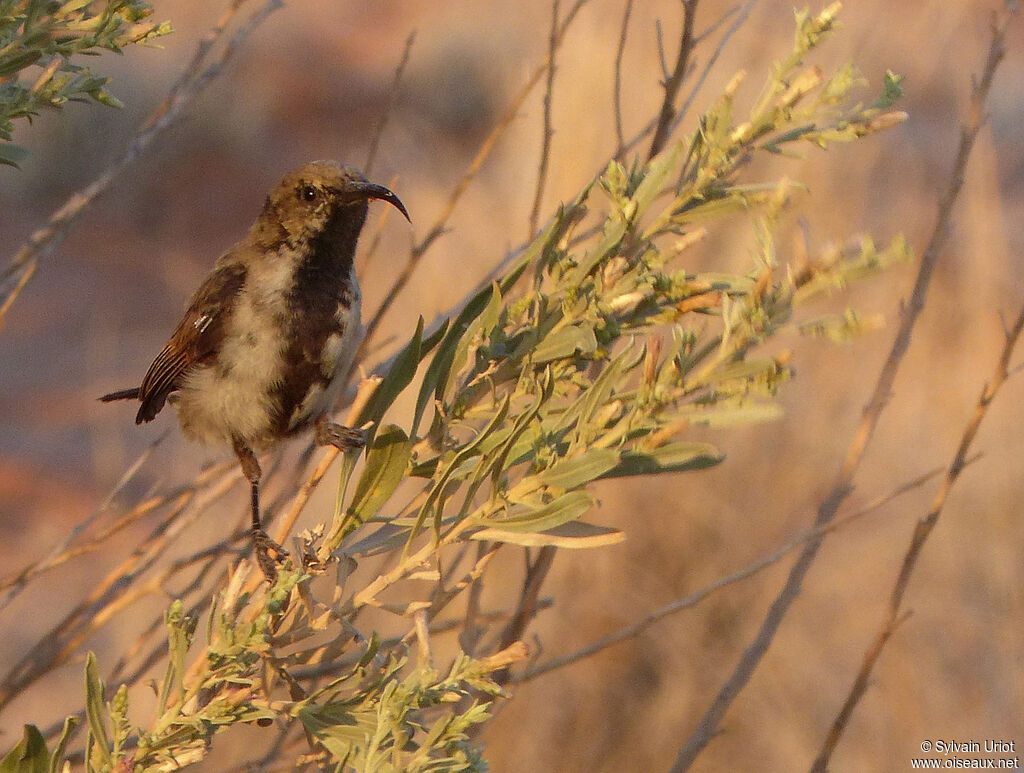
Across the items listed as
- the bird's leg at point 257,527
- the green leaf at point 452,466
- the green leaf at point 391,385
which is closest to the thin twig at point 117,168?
the bird's leg at point 257,527

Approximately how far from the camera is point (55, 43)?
162 cm

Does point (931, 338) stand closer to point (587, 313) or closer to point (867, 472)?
point (867, 472)

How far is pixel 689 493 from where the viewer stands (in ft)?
16.5

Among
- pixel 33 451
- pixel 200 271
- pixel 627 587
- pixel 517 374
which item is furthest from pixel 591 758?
pixel 200 271

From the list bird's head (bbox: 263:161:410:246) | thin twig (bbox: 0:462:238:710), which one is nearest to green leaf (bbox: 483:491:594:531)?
thin twig (bbox: 0:462:238:710)

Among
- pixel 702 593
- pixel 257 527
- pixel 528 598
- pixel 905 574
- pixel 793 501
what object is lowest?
pixel 793 501

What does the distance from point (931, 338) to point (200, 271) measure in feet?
39.9

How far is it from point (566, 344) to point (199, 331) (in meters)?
1.53

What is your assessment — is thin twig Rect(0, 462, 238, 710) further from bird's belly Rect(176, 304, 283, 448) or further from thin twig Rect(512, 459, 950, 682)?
thin twig Rect(512, 459, 950, 682)

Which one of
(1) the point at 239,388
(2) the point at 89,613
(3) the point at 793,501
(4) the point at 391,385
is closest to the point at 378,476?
(4) the point at 391,385

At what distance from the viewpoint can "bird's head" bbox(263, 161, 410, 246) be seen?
2742 mm

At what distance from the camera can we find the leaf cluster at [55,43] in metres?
1.57

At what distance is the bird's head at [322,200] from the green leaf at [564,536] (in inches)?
58.1

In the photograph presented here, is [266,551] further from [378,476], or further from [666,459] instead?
[666,459]
